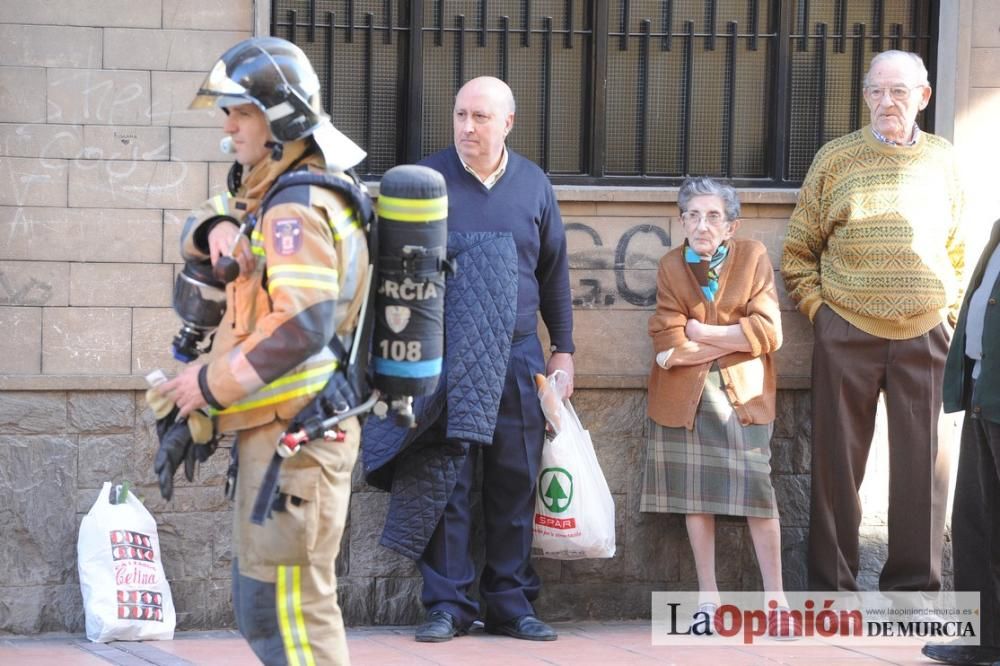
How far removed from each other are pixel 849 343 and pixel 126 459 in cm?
302

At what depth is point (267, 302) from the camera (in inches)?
162

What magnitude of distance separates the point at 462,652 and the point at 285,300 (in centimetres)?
248

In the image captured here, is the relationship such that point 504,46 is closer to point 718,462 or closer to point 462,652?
point 718,462

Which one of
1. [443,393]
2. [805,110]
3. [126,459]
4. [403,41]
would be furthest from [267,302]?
[805,110]

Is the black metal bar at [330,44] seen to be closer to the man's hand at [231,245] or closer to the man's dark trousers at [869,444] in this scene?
the man's dark trousers at [869,444]

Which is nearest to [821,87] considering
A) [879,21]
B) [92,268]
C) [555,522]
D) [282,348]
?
[879,21]

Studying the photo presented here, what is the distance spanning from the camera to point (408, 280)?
13.9 ft

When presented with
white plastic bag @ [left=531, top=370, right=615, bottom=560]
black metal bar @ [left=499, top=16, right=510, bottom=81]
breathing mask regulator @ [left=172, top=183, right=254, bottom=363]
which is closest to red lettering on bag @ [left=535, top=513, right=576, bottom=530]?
white plastic bag @ [left=531, top=370, right=615, bottom=560]

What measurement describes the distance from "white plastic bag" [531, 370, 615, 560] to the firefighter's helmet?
2430mm

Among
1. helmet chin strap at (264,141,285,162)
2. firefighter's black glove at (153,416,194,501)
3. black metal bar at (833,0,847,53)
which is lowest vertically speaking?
firefighter's black glove at (153,416,194,501)

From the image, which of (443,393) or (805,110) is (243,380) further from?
(805,110)

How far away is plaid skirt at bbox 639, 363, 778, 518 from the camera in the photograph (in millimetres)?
6500

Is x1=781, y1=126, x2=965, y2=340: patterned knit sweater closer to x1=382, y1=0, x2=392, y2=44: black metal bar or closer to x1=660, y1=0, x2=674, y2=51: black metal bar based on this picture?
x1=660, y1=0, x2=674, y2=51: black metal bar

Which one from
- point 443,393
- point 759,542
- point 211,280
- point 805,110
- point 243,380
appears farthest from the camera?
point 805,110
